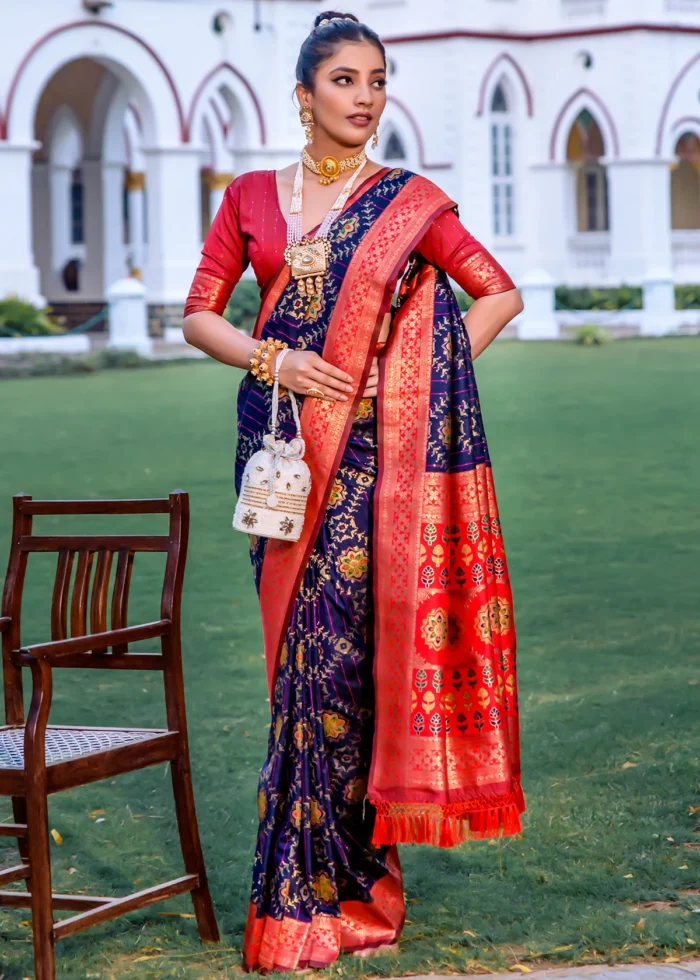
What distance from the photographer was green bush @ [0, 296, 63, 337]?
2083 cm

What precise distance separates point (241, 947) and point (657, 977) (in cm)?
90

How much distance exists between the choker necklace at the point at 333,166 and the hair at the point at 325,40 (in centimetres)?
15

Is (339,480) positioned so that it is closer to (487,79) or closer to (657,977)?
(657,977)

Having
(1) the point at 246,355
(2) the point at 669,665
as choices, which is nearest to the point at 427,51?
(2) the point at 669,665

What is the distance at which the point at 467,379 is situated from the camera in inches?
136

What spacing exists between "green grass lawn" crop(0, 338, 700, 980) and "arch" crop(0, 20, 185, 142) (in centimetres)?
1102

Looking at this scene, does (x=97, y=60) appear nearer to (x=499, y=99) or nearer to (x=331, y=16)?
(x=499, y=99)

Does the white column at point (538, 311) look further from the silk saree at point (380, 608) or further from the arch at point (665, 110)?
the silk saree at point (380, 608)

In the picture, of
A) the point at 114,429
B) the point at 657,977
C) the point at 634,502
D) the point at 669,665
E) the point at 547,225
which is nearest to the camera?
the point at 657,977

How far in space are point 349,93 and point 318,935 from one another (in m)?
1.72

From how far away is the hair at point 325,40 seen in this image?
3438 mm

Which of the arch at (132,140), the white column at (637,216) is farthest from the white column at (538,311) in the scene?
the arch at (132,140)

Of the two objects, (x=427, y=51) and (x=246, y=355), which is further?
(x=427, y=51)

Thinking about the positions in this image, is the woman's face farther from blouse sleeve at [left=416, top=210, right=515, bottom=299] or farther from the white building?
the white building
